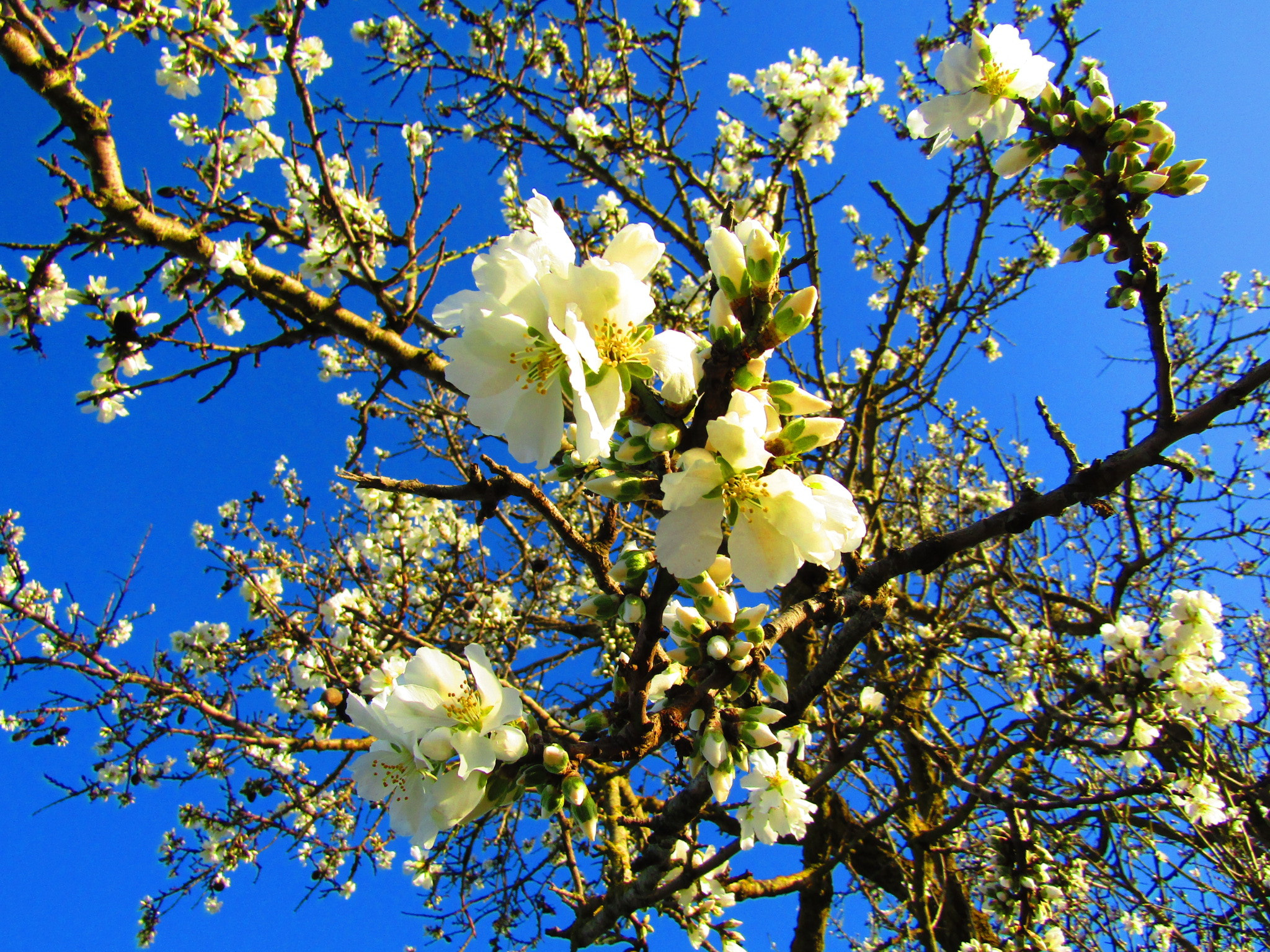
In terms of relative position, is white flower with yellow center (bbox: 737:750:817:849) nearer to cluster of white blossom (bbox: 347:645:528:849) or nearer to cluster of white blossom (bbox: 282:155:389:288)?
cluster of white blossom (bbox: 347:645:528:849)

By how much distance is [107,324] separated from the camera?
12.6ft

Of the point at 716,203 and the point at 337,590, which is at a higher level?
the point at 716,203

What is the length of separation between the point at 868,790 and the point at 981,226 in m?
4.44

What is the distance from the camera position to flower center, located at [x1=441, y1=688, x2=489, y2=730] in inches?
56.1

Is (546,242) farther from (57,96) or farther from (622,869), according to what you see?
(622,869)

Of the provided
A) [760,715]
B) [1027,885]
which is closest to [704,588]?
[760,715]

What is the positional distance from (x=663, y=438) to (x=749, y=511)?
0.26 meters

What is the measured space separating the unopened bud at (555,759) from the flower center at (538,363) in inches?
32.2

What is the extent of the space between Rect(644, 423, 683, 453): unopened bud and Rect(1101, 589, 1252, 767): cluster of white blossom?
147 inches

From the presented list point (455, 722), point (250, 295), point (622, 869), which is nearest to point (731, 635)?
point (455, 722)

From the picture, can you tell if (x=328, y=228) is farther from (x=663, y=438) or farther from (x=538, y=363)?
(x=663, y=438)

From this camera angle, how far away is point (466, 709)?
1447 millimetres

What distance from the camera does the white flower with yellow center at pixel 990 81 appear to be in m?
2.11

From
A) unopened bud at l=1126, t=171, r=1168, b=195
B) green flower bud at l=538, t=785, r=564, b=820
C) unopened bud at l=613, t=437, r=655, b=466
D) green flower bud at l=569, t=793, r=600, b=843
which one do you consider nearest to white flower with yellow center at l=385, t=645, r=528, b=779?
green flower bud at l=538, t=785, r=564, b=820
